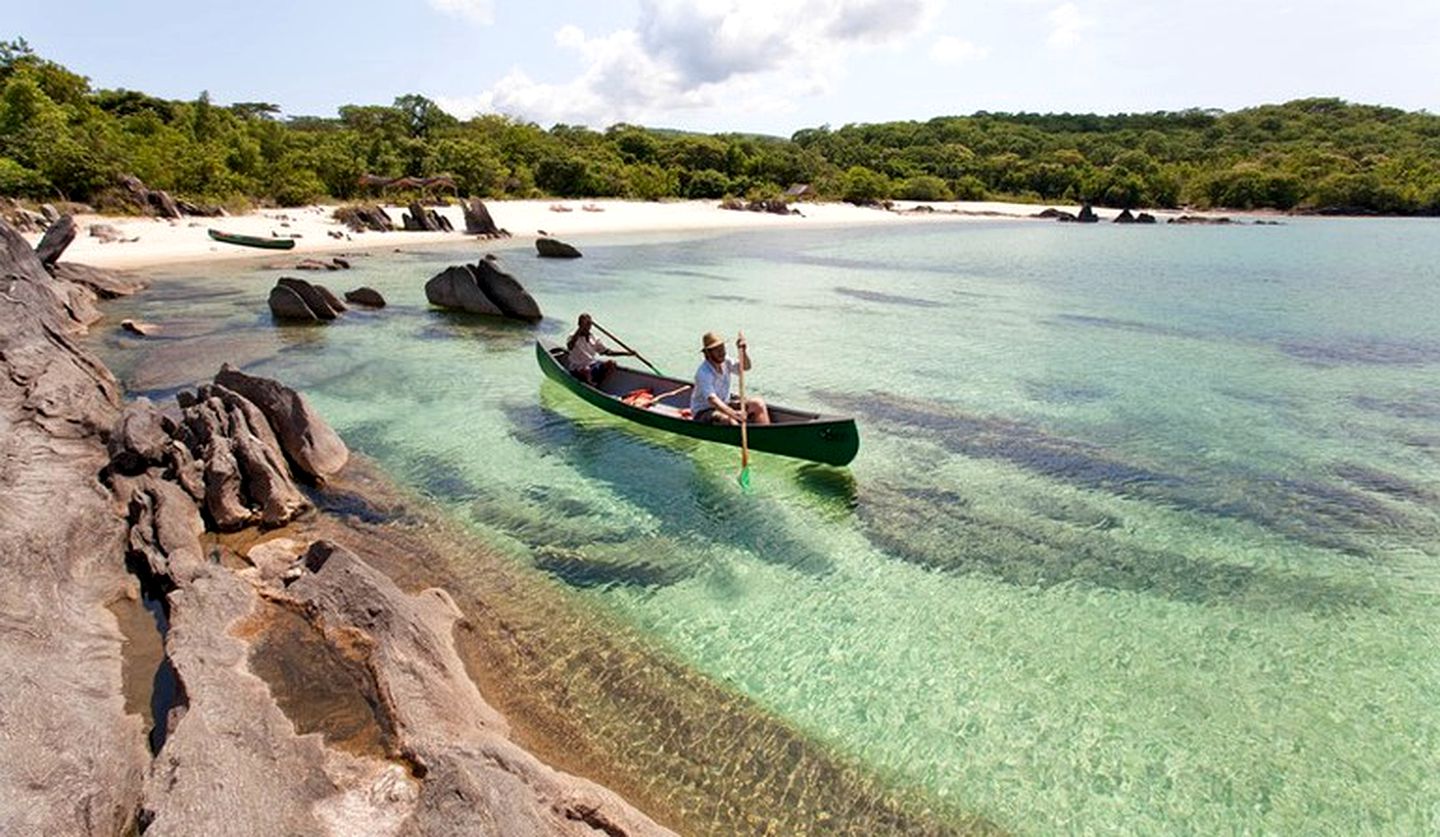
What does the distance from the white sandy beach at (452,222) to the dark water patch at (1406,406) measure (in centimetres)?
4002

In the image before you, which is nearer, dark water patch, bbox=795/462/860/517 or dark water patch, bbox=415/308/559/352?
dark water patch, bbox=795/462/860/517

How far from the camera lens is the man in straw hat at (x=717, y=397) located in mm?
11461

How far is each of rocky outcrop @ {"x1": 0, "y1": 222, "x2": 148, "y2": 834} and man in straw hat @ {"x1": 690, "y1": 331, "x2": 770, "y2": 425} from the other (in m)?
7.27

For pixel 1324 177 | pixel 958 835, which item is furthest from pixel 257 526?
pixel 1324 177

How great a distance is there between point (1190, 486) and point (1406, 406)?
320 inches

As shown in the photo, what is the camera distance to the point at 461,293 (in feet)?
81.1

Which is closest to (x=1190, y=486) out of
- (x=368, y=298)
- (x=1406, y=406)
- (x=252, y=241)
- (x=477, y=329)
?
(x=1406, y=406)

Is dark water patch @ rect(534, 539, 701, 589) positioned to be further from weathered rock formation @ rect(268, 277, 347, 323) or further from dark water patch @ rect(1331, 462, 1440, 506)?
weathered rock formation @ rect(268, 277, 347, 323)

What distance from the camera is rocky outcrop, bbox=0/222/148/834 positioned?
15.1ft

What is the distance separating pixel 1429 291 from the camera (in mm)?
32438

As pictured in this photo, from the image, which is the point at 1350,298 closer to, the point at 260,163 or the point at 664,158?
the point at 260,163

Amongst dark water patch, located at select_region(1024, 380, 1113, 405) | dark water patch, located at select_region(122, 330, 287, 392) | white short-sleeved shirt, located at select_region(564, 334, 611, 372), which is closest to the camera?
white short-sleeved shirt, located at select_region(564, 334, 611, 372)

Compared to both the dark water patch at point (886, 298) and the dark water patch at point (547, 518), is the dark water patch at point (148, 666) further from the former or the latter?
the dark water patch at point (886, 298)

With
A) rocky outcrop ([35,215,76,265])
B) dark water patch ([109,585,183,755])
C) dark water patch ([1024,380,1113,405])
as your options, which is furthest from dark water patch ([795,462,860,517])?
rocky outcrop ([35,215,76,265])
